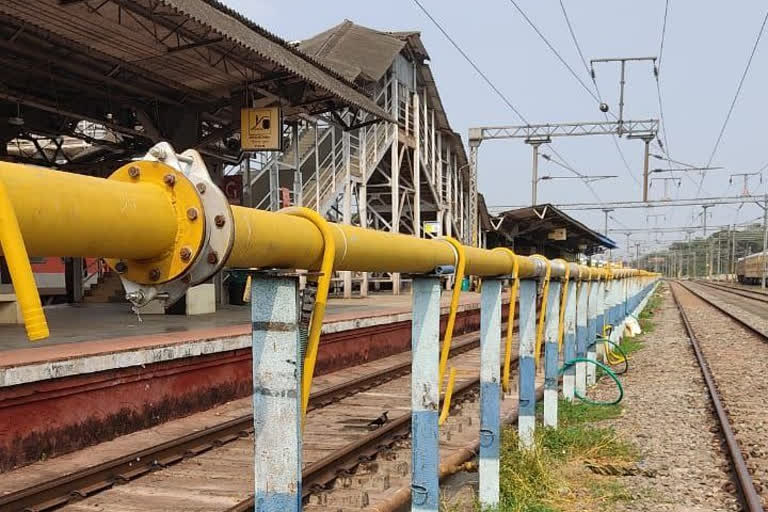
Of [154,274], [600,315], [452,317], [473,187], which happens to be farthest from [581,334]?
[473,187]

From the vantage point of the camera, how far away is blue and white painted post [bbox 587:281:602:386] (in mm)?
9669

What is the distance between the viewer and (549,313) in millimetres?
6391

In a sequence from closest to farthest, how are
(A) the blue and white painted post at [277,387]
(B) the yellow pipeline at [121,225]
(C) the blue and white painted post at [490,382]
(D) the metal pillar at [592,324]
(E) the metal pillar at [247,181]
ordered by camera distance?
(B) the yellow pipeline at [121,225], (A) the blue and white painted post at [277,387], (C) the blue and white painted post at [490,382], (D) the metal pillar at [592,324], (E) the metal pillar at [247,181]

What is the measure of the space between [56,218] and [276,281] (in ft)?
2.55

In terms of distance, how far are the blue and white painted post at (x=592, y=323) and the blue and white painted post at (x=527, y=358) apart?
416cm

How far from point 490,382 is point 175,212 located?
125 inches

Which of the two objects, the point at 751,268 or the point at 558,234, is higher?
the point at 558,234

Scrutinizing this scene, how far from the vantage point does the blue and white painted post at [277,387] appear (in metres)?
1.97

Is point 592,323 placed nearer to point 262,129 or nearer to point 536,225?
point 262,129

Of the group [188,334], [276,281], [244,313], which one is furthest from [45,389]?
[244,313]

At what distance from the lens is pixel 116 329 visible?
9438mm

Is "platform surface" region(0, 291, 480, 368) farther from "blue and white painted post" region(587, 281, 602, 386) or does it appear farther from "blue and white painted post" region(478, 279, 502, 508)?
"blue and white painted post" region(478, 279, 502, 508)

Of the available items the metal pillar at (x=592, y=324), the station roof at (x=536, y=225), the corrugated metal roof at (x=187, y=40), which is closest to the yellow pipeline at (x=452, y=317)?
the corrugated metal roof at (x=187, y=40)

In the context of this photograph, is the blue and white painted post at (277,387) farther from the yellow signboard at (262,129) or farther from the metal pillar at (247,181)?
the metal pillar at (247,181)
